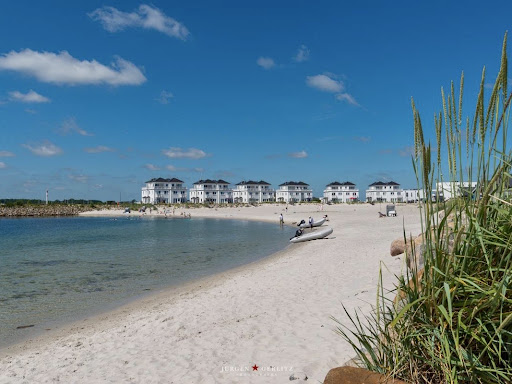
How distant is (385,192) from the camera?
11488cm

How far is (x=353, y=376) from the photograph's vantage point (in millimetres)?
2768

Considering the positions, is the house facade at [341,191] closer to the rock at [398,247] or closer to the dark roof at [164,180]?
the dark roof at [164,180]

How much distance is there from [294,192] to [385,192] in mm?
30457

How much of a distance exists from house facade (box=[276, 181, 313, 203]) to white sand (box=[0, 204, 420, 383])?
10648 centimetres

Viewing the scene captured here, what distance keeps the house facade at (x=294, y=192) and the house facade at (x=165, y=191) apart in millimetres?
34451

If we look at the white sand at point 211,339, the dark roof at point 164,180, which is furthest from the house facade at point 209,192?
the white sand at point 211,339

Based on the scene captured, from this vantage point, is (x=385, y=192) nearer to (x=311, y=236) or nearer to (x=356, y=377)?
(x=311, y=236)

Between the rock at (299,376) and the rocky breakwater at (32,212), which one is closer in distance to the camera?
the rock at (299,376)

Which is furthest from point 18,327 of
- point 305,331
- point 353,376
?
point 353,376

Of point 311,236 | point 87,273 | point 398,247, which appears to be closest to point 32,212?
point 87,273

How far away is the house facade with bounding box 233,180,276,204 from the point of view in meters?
120

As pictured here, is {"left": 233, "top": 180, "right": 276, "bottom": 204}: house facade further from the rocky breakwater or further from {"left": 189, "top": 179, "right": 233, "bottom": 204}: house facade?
the rocky breakwater

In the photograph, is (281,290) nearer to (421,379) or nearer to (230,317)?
(230,317)

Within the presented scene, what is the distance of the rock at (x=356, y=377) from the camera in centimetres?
258
